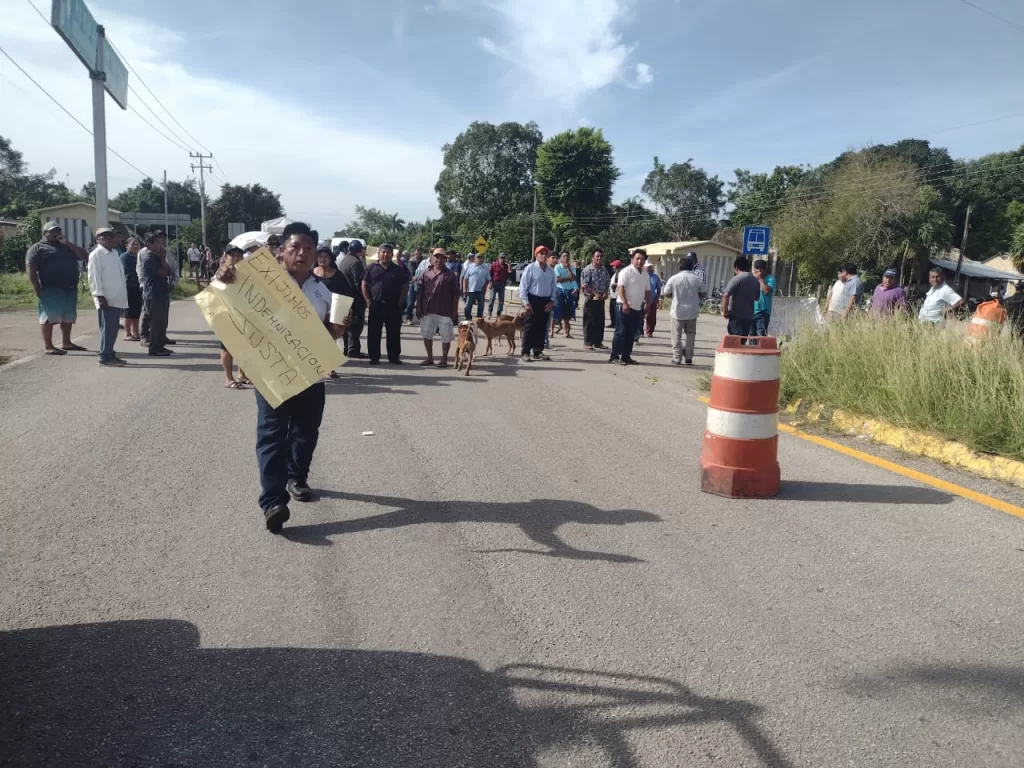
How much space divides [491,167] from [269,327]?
7686 centimetres

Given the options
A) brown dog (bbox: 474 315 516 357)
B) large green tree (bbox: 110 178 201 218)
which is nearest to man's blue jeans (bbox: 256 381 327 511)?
brown dog (bbox: 474 315 516 357)

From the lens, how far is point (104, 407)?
25.3 ft

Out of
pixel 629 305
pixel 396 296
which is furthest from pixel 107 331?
pixel 629 305

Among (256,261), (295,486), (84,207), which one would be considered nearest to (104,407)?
(295,486)

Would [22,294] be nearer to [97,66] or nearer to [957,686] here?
[97,66]

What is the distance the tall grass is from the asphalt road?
1011mm

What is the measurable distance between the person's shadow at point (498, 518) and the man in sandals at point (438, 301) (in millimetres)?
6406

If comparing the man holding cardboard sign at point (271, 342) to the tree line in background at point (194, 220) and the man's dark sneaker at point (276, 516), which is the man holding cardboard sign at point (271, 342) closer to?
the man's dark sneaker at point (276, 516)

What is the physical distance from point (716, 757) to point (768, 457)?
3162 mm

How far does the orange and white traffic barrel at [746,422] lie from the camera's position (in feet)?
17.3

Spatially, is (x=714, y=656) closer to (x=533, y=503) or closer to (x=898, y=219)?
(x=533, y=503)

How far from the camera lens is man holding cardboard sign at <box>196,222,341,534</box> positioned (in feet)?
14.0

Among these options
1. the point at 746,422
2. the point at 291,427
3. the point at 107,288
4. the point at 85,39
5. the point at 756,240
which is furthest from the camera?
the point at 85,39

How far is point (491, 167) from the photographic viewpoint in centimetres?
7775
